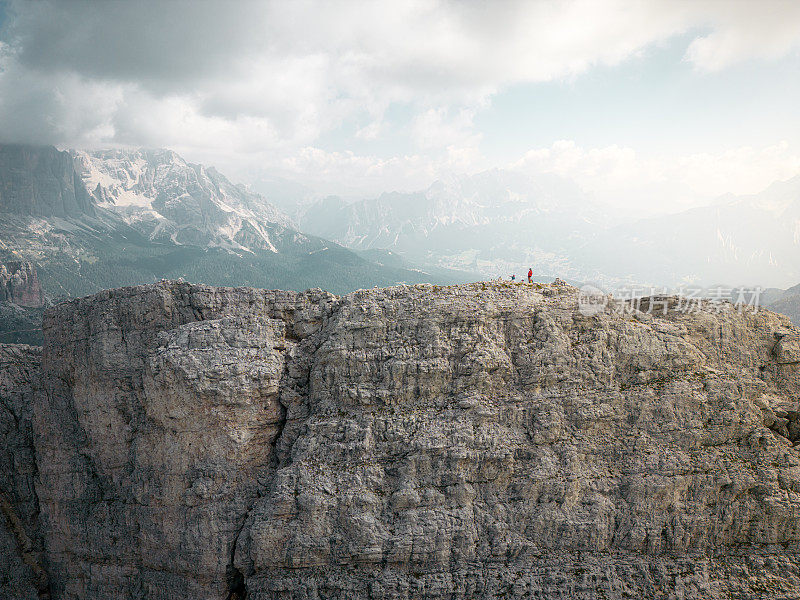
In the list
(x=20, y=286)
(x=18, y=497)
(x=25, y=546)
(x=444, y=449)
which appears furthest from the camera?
(x=20, y=286)

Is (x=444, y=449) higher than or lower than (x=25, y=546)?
higher

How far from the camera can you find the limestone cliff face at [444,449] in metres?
26.3

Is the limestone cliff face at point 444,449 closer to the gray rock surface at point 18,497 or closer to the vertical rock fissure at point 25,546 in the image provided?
the vertical rock fissure at point 25,546

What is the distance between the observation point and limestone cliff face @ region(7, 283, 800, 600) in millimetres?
26312

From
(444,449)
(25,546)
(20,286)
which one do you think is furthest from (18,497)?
(20,286)

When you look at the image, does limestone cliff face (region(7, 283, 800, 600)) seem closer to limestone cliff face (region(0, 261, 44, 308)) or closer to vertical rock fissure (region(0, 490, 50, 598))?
vertical rock fissure (region(0, 490, 50, 598))

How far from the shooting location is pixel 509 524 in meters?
26.7

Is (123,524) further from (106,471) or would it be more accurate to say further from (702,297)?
(702,297)

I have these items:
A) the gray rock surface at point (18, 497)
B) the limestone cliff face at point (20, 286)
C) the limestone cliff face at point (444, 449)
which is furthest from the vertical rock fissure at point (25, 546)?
the limestone cliff face at point (20, 286)

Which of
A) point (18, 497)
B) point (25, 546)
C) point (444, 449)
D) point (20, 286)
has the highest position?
point (444, 449)

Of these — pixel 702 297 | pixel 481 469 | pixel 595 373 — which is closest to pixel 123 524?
pixel 481 469

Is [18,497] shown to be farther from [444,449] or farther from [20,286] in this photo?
[20,286]

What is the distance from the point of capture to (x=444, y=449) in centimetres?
2719

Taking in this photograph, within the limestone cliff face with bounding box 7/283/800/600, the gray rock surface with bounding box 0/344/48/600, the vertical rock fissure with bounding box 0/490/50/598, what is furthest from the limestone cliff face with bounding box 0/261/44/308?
the limestone cliff face with bounding box 7/283/800/600
